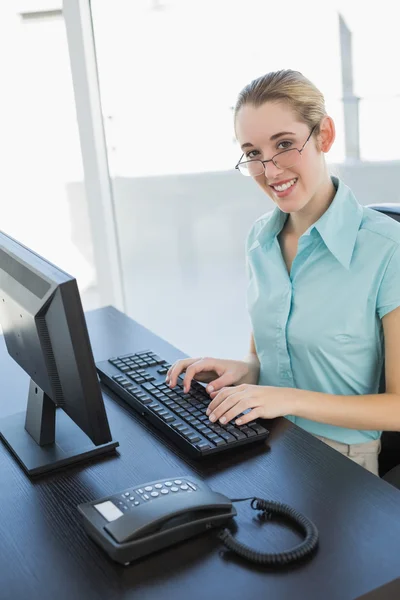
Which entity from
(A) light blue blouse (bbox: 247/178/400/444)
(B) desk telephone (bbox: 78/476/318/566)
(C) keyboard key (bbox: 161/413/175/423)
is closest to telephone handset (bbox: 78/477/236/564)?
(B) desk telephone (bbox: 78/476/318/566)

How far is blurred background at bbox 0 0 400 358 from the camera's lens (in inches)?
105

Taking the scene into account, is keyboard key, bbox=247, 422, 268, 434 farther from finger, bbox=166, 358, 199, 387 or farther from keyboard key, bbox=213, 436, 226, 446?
finger, bbox=166, 358, 199, 387

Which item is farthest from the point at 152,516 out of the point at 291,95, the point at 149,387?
the point at 291,95

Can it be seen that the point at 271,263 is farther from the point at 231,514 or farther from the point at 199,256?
the point at 199,256

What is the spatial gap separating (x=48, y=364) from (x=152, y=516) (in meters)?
0.33

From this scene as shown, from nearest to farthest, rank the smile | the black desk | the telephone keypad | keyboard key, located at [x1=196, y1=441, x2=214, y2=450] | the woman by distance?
the black desk < the telephone keypad < keyboard key, located at [x1=196, y1=441, x2=214, y2=450] < the woman < the smile

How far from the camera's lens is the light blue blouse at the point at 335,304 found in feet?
4.75

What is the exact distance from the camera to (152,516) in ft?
3.22

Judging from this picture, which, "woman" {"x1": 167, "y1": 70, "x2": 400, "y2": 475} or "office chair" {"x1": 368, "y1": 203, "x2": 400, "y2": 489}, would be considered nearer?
"woman" {"x1": 167, "y1": 70, "x2": 400, "y2": 475}

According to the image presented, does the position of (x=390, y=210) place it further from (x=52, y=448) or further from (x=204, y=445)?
(x=52, y=448)

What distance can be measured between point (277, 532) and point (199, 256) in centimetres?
243

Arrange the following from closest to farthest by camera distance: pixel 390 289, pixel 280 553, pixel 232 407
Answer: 1. pixel 280 553
2. pixel 232 407
3. pixel 390 289

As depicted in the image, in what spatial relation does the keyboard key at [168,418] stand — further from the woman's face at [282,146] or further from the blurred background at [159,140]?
the blurred background at [159,140]


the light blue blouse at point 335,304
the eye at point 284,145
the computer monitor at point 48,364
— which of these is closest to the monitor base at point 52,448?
the computer monitor at point 48,364
